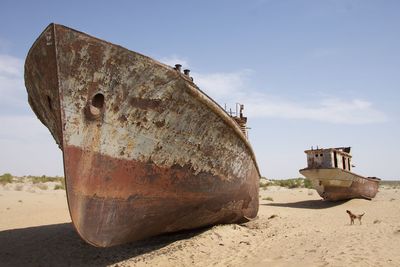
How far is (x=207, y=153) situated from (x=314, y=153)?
991 cm

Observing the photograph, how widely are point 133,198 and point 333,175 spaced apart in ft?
36.4

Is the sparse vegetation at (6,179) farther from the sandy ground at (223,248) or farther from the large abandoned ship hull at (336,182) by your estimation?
the large abandoned ship hull at (336,182)

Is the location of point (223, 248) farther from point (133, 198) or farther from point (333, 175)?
point (333, 175)

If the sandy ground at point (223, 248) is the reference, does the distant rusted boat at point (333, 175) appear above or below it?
above

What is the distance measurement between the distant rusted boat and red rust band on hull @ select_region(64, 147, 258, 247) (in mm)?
8858

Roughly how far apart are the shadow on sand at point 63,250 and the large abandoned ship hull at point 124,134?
2.89 feet

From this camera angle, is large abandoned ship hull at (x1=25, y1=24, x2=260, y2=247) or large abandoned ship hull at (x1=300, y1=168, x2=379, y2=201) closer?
large abandoned ship hull at (x1=25, y1=24, x2=260, y2=247)

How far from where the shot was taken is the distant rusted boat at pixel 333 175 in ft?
45.3

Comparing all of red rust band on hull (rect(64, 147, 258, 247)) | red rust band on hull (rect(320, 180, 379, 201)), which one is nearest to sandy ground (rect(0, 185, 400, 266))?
red rust band on hull (rect(64, 147, 258, 247))

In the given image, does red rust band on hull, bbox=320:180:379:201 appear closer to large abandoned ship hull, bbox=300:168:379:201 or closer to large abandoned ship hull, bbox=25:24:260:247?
large abandoned ship hull, bbox=300:168:379:201

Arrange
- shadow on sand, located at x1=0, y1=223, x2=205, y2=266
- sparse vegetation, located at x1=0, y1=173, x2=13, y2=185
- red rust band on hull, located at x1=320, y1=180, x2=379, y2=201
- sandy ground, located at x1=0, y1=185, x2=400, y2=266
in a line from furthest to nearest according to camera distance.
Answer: sparse vegetation, located at x1=0, y1=173, x2=13, y2=185 → red rust band on hull, located at x1=320, y1=180, x2=379, y2=201 → shadow on sand, located at x1=0, y1=223, x2=205, y2=266 → sandy ground, located at x1=0, y1=185, x2=400, y2=266

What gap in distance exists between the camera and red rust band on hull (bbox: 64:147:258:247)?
4164 millimetres

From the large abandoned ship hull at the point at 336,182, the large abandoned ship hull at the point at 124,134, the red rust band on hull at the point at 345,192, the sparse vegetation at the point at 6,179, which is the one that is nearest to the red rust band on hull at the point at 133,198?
the large abandoned ship hull at the point at 124,134

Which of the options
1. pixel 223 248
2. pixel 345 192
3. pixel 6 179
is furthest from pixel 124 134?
pixel 6 179
